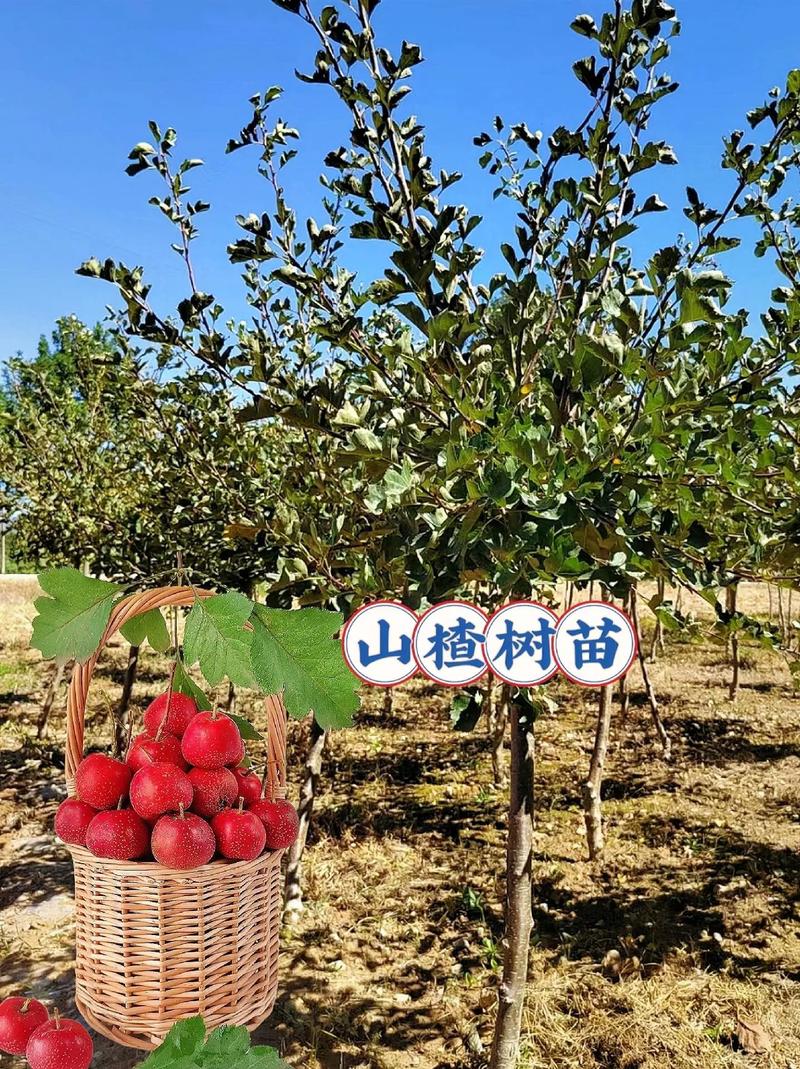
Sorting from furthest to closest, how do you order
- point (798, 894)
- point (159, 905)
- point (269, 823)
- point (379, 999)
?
point (798, 894)
point (379, 999)
point (269, 823)
point (159, 905)

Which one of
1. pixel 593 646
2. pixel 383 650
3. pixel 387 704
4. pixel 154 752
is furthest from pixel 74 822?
pixel 387 704

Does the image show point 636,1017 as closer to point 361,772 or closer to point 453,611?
point 453,611

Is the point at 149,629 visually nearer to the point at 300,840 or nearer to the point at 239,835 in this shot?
the point at 239,835

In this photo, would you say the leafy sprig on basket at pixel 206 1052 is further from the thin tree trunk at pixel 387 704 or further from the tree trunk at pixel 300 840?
the thin tree trunk at pixel 387 704

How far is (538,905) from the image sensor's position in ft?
15.7

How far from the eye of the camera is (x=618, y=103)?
2008 mm

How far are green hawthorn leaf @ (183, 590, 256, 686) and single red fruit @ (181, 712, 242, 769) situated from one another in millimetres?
218

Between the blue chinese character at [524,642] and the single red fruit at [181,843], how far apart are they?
115 centimetres

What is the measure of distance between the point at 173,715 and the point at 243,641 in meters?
0.41

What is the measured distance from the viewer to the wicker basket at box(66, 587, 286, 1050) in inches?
55.6

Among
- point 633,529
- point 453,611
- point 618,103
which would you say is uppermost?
point 618,103

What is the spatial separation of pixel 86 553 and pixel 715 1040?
5.32 meters

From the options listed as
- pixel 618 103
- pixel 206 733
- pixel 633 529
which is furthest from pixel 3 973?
pixel 618 103

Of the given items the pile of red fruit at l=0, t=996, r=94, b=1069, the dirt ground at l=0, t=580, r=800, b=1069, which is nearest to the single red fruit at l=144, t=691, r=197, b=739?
the pile of red fruit at l=0, t=996, r=94, b=1069
